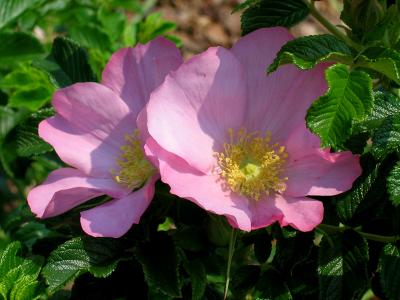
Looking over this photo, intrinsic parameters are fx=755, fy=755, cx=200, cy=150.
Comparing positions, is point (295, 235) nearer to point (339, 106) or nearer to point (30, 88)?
point (339, 106)

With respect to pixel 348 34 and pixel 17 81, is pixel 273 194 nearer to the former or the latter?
pixel 348 34

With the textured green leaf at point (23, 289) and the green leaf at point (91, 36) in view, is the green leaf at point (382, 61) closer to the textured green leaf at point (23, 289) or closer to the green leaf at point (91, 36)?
the textured green leaf at point (23, 289)

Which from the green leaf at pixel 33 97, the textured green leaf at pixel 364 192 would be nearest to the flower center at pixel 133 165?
the textured green leaf at pixel 364 192

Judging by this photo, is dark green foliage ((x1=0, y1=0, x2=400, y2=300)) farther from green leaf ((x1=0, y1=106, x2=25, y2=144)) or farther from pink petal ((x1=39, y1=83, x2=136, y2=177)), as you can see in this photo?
green leaf ((x1=0, y1=106, x2=25, y2=144))

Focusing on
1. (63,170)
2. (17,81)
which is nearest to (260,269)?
(63,170)

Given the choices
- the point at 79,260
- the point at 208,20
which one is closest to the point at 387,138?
the point at 79,260
